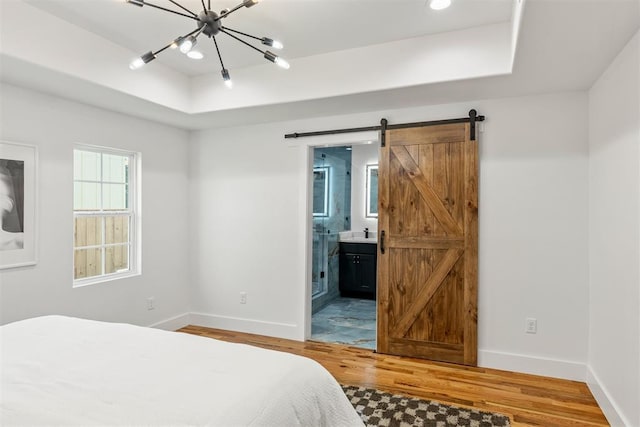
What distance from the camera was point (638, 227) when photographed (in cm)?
201

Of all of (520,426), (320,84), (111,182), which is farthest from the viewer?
(111,182)

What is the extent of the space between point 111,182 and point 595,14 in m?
3.97

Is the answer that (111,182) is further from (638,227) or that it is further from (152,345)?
(638,227)

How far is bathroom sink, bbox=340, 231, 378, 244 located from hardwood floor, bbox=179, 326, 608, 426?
7.50 ft

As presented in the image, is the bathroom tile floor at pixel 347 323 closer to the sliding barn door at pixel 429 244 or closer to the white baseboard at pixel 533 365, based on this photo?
the sliding barn door at pixel 429 244

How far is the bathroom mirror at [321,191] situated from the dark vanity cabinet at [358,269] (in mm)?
714

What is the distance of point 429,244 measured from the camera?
11.2 ft

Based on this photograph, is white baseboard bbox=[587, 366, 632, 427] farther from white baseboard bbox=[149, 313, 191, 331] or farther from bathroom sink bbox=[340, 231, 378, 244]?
white baseboard bbox=[149, 313, 191, 331]

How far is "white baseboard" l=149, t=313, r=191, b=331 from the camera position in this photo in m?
4.14

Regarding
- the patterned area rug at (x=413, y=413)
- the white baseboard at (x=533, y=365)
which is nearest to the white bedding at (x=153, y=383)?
Answer: the patterned area rug at (x=413, y=413)

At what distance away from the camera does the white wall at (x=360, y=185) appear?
6.17 meters

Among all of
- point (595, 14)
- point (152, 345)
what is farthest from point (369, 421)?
point (595, 14)

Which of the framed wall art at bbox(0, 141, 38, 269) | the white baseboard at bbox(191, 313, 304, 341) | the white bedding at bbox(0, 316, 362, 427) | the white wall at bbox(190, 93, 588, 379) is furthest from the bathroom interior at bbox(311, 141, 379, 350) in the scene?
the framed wall art at bbox(0, 141, 38, 269)

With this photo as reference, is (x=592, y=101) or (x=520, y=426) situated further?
(x=592, y=101)
